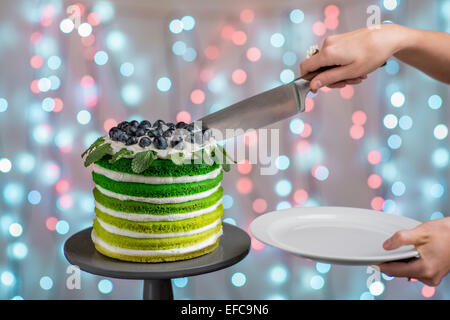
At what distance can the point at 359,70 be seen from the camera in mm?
1182

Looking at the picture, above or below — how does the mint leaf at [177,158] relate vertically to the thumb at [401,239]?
above

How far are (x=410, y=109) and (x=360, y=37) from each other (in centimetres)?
79

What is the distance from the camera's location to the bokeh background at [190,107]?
5.78 ft

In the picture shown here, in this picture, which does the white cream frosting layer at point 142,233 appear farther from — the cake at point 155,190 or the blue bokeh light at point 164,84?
the blue bokeh light at point 164,84

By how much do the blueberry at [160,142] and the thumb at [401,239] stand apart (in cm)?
50

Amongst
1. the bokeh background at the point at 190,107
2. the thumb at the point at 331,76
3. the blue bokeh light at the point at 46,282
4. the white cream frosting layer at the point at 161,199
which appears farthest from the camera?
the blue bokeh light at the point at 46,282

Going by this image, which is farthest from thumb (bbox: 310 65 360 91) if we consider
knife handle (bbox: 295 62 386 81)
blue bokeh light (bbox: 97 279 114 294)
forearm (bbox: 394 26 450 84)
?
blue bokeh light (bbox: 97 279 114 294)

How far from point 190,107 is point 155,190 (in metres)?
0.87

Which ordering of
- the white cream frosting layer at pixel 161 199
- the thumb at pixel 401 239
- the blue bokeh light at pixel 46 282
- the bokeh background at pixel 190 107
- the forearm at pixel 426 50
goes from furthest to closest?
the blue bokeh light at pixel 46 282 → the bokeh background at pixel 190 107 → the forearm at pixel 426 50 → the white cream frosting layer at pixel 161 199 → the thumb at pixel 401 239

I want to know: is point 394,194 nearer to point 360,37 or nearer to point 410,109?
point 410,109

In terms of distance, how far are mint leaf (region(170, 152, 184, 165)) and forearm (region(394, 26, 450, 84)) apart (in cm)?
68

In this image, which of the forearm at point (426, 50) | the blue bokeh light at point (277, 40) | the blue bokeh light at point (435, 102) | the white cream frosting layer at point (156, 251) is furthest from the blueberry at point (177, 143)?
the blue bokeh light at point (435, 102)

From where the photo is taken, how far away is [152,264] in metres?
1.02

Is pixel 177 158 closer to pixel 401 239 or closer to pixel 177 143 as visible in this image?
pixel 177 143
